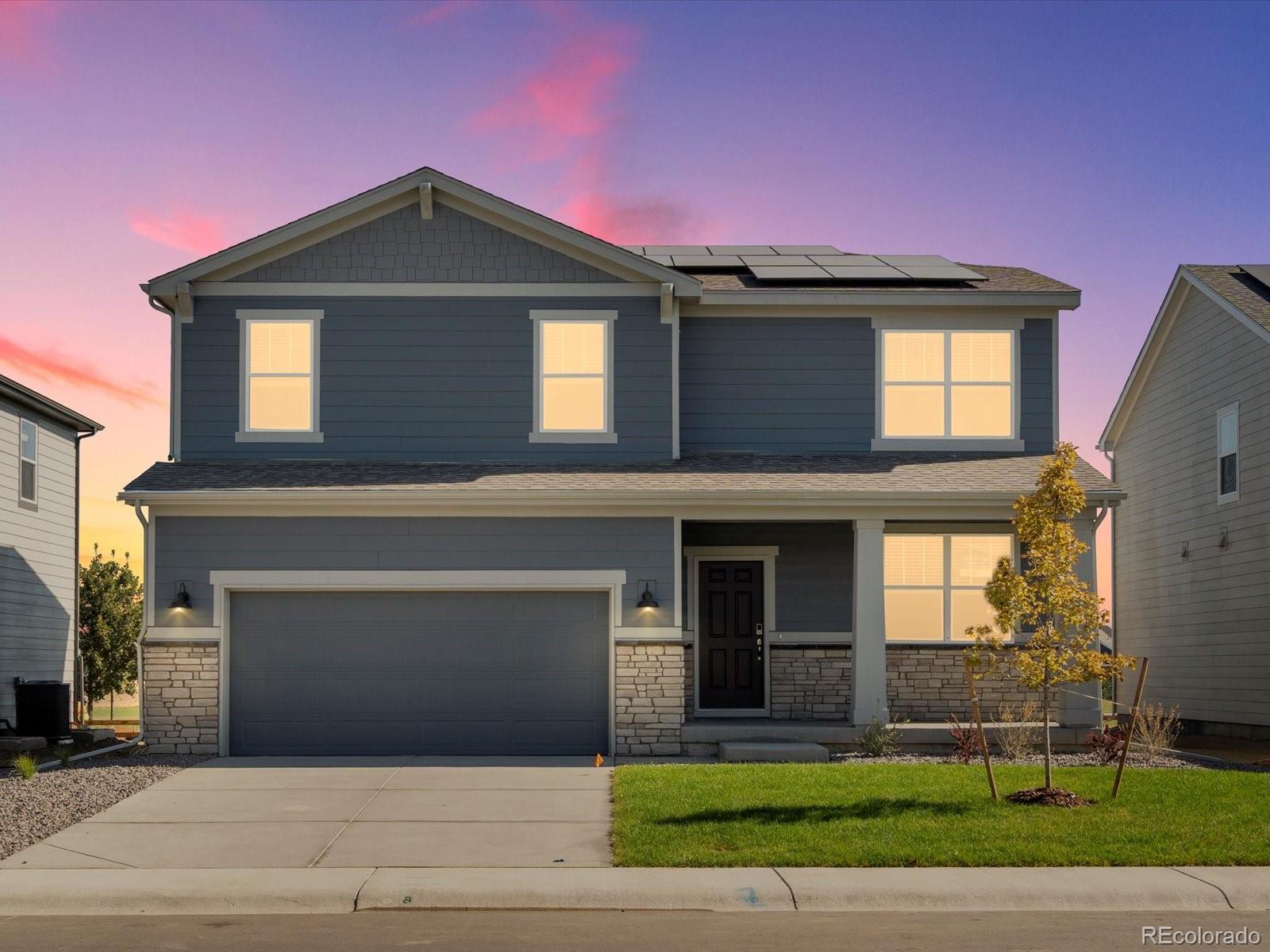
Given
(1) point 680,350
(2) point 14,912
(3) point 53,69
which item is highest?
(3) point 53,69

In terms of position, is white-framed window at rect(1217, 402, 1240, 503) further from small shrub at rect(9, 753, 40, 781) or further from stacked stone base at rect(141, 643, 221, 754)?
small shrub at rect(9, 753, 40, 781)

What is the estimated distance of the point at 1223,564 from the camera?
2100cm

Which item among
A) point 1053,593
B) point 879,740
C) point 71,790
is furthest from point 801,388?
point 71,790

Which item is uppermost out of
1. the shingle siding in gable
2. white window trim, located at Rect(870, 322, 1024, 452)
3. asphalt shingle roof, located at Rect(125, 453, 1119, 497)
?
the shingle siding in gable

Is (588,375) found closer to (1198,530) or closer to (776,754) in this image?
(776,754)

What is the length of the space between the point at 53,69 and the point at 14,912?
40.7 feet

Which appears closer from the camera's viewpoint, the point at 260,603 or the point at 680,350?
the point at 260,603

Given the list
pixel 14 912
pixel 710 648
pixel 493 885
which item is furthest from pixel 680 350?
pixel 14 912

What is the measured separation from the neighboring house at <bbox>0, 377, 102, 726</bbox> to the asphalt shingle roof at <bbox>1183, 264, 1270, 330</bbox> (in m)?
18.4

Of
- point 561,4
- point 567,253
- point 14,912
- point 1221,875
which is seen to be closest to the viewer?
point 14,912

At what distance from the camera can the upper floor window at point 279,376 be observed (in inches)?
714

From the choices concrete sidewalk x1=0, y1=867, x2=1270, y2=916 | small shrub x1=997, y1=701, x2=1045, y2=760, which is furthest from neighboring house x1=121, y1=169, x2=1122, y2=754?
concrete sidewalk x1=0, y1=867, x2=1270, y2=916

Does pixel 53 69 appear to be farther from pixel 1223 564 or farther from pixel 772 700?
pixel 1223 564

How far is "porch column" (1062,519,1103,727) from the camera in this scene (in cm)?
1703
